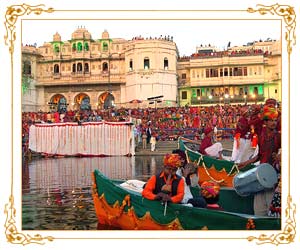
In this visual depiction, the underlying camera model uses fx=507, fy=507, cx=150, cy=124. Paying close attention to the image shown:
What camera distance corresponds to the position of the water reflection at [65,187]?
9031mm

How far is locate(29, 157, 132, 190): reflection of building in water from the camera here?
1383 cm

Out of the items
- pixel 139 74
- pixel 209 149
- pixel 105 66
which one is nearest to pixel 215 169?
pixel 209 149

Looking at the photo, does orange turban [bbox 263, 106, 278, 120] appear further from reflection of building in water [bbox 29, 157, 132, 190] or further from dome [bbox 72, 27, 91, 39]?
dome [bbox 72, 27, 91, 39]

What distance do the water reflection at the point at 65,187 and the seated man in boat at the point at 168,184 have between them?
1672 mm

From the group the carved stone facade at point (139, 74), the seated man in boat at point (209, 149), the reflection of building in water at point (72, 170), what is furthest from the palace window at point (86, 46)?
the seated man in boat at point (209, 149)

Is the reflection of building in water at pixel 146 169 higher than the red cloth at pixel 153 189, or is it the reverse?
Result: the red cloth at pixel 153 189

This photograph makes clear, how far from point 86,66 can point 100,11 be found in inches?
1437

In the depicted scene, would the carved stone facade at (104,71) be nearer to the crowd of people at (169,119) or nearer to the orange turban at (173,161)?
the crowd of people at (169,119)

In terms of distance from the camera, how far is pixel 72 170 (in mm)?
17000

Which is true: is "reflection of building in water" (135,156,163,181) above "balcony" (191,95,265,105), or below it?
below

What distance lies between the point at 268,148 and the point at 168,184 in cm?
180

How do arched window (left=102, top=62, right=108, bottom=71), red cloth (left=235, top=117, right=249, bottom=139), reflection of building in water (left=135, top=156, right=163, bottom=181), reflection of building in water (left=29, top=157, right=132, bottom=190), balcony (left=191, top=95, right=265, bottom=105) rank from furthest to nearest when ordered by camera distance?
→ arched window (left=102, top=62, right=108, bottom=71) → balcony (left=191, top=95, right=265, bottom=105) → reflection of building in water (left=135, top=156, right=163, bottom=181) → reflection of building in water (left=29, top=157, right=132, bottom=190) → red cloth (left=235, top=117, right=249, bottom=139)

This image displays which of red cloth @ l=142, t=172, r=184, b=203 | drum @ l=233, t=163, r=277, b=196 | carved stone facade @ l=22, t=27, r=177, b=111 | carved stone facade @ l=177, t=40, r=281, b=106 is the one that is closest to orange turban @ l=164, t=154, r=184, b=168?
red cloth @ l=142, t=172, r=184, b=203

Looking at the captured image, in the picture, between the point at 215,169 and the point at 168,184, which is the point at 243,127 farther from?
the point at 168,184
